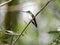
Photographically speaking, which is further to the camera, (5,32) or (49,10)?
(49,10)

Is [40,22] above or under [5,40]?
under

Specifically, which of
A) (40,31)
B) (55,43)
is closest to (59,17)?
(40,31)

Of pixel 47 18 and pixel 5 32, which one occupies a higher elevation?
pixel 5 32

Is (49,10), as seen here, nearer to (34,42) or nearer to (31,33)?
(31,33)

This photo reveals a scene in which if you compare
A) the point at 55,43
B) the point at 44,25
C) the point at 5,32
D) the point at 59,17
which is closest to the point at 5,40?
the point at 5,32

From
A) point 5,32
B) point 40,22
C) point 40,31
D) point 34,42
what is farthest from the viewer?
point 40,22

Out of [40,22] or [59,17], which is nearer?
[59,17]

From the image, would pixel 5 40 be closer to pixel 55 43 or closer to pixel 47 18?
pixel 55 43

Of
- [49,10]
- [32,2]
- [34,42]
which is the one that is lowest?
[34,42]

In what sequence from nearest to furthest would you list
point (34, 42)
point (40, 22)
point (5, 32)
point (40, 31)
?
point (5, 32) < point (34, 42) < point (40, 31) < point (40, 22)
